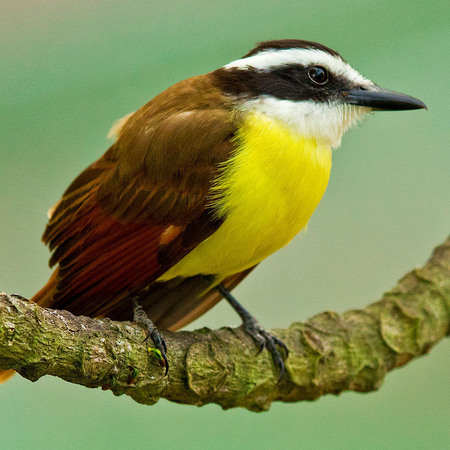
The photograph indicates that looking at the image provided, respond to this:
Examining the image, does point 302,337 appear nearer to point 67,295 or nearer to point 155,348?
point 155,348

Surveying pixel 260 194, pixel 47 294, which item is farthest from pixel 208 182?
pixel 47 294

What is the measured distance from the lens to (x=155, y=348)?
2.21 metres

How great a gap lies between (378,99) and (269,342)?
1052mm

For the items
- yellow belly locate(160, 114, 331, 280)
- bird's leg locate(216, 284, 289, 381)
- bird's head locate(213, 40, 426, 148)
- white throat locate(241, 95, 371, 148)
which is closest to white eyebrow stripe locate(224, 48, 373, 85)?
bird's head locate(213, 40, 426, 148)

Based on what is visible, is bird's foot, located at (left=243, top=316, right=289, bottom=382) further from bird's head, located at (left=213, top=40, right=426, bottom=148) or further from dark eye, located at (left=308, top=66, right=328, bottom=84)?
dark eye, located at (left=308, top=66, right=328, bottom=84)

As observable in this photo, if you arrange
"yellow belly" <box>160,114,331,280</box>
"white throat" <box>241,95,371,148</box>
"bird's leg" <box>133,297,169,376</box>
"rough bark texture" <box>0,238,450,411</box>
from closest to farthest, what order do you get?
"rough bark texture" <box>0,238,450,411</box>, "bird's leg" <box>133,297,169,376</box>, "yellow belly" <box>160,114,331,280</box>, "white throat" <box>241,95,371,148</box>

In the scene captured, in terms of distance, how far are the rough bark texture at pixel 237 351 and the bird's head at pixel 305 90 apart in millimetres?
817

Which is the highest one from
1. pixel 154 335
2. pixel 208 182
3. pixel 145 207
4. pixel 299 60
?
pixel 299 60

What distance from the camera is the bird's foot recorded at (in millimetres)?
2635

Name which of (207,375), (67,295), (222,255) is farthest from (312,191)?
(67,295)

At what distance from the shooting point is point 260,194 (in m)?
2.37

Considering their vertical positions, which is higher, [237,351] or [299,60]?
[299,60]

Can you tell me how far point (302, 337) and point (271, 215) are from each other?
654 millimetres

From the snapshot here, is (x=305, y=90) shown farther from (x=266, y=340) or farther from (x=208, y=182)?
(x=266, y=340)
